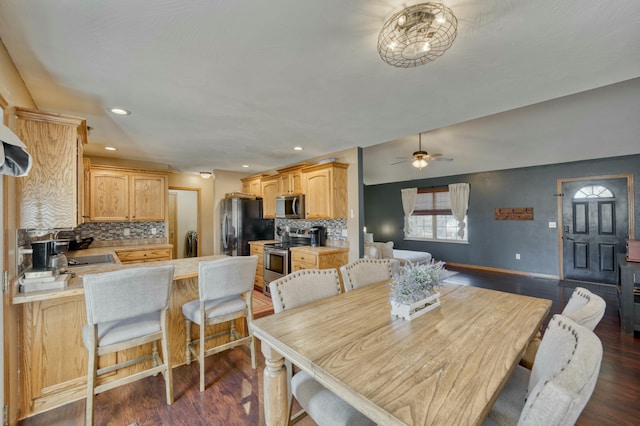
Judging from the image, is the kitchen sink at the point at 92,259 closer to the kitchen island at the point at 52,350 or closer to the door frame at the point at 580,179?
the kitchen island at the point at 52,350

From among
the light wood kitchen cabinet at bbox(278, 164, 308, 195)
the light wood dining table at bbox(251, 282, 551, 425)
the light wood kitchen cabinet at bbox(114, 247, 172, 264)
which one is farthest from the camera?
the light wood kitchen cabinet at bbox(278, 164, 308, 195)

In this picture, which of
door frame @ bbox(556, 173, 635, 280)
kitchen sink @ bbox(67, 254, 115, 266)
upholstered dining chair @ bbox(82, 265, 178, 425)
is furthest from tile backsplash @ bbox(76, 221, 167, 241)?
door frame @ bbox(556, 173, 635, 280)

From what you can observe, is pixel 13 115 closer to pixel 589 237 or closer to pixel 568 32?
pixel 568 32

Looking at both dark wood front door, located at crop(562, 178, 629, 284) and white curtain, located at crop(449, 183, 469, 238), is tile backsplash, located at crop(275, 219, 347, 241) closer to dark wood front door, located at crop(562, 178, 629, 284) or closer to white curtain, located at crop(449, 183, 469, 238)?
white curtain, located at crop(449, 183, 469, 238)

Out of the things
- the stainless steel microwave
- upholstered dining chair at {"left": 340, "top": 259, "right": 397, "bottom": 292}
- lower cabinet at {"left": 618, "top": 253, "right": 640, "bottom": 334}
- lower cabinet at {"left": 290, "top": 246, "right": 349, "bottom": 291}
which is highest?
the stainless steel microwave

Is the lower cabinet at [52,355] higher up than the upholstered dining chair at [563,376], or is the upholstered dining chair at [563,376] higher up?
the upholstered dining chair at [563,376]

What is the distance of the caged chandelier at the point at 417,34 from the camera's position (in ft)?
4.14

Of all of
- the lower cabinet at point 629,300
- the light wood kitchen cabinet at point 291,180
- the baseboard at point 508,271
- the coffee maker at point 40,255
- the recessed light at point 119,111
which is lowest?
the baseboard at point 508,271

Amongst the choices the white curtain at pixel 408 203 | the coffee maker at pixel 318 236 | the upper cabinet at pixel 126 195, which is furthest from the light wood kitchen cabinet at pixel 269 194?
the white curtain at pixel 408 203

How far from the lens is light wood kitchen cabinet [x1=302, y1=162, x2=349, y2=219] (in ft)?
13.0

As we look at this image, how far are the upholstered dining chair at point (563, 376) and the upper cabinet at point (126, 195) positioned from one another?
5104 mm

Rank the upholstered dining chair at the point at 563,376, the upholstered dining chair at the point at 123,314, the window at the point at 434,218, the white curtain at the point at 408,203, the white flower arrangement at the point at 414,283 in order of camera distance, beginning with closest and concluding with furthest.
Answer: the upholstered dining chair at the point at 563,376
the white flower arrangement at the point at 414,283
the upholstered dining chair at the point at 123,314
the window at the point at 434,218
the white curtain at the point at 408,203

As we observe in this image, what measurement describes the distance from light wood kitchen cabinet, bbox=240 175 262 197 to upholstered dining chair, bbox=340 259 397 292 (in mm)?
3772

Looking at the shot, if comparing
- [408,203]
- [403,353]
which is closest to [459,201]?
[408,203]
